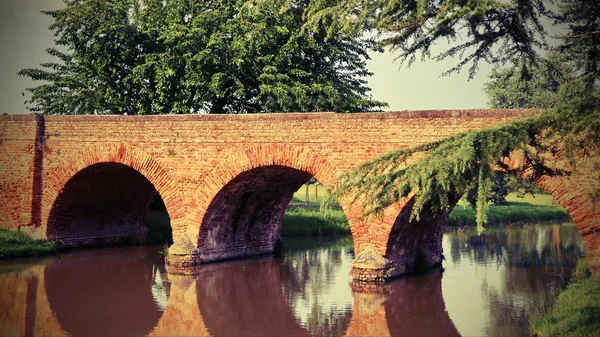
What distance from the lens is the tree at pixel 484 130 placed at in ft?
25.2

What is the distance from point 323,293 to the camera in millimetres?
15734

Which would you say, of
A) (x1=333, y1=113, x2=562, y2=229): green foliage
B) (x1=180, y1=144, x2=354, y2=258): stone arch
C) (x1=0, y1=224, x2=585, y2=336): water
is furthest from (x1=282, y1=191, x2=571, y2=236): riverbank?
(x1=333, y1=113, x2=562, y2=229): green foliage

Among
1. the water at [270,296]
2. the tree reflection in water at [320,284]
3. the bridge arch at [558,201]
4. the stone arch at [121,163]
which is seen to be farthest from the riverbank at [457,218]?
the stone arch at [121,163]

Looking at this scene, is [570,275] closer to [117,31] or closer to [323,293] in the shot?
[323,293]

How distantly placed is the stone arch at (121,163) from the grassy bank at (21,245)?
0.47 m

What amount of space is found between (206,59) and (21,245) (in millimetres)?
7233

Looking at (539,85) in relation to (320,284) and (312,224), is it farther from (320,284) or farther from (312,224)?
(320,284)

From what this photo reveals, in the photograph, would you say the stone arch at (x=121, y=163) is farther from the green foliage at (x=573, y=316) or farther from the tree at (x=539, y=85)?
the green foliage at (x=573, y=316)

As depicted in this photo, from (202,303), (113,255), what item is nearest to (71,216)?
(113,255)

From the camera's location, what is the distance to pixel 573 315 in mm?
11094

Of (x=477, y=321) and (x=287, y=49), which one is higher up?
(x=287, y=49)

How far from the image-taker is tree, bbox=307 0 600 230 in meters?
7.69

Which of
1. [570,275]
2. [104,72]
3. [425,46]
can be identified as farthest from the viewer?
[104,72]

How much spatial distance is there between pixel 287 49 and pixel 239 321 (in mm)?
11037
